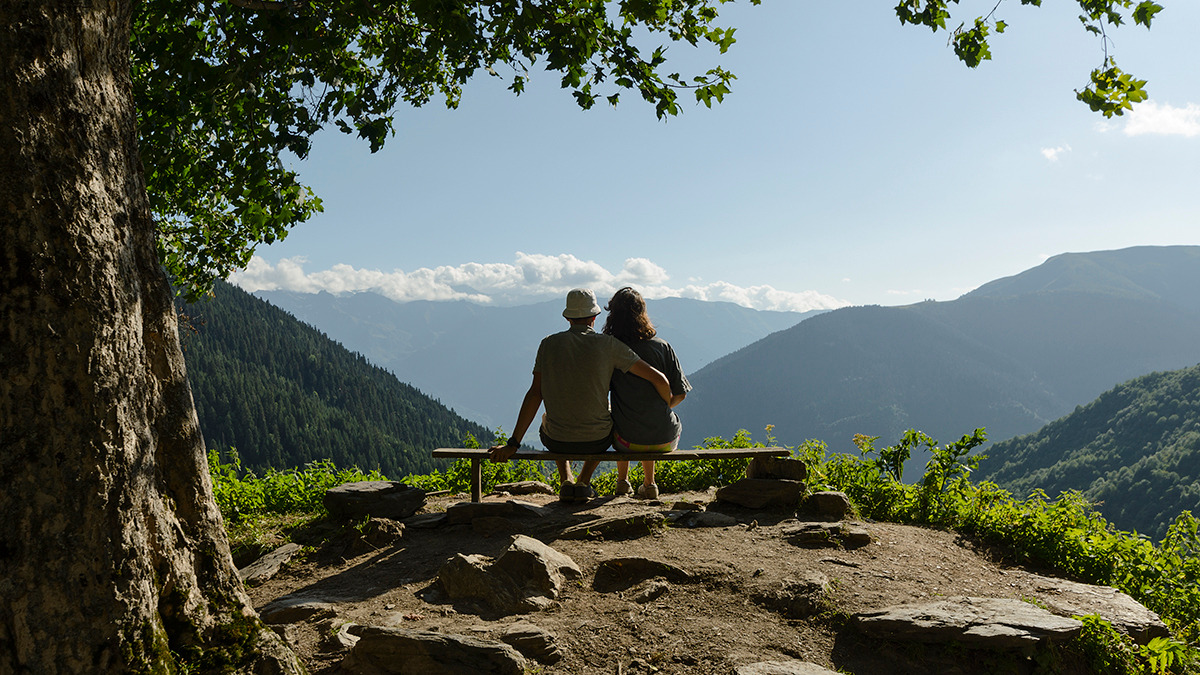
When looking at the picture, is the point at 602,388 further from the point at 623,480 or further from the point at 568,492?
the point at 623,480

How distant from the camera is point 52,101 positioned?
2666mm

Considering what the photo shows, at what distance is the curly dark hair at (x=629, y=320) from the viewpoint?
7.06 m

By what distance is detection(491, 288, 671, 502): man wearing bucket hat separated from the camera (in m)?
6.53

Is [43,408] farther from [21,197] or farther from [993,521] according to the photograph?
[993,521]

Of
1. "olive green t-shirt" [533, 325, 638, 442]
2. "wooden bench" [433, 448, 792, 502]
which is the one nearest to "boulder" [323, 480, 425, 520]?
"wooden bench" [433, 448, 792, 502]

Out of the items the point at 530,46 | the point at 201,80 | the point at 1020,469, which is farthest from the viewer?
the point at 1020,469

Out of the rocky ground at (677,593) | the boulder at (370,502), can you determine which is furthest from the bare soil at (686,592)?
the boulder at (370,502)

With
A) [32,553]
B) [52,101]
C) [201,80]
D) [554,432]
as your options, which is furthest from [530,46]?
[32,553]

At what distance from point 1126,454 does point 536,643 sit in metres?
139

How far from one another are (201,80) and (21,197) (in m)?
3.83

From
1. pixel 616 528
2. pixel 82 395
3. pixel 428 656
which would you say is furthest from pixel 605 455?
pixel 82 395

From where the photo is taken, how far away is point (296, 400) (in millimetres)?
112812

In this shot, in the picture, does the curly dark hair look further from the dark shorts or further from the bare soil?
the bare soil

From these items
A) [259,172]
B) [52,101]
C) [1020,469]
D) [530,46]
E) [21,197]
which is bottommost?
[1020,469]
